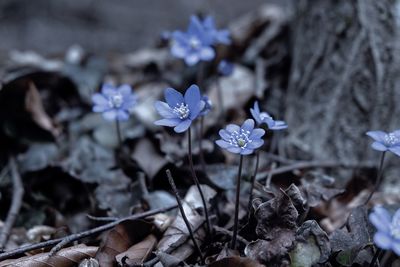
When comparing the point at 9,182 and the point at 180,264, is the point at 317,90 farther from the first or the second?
the point at 9,182

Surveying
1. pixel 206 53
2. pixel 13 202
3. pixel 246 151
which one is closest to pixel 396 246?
pixel 246 151

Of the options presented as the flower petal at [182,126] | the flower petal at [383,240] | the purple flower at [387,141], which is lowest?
the flower petal at [383,240]

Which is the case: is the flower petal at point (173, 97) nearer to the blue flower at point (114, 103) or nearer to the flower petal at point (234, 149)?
the flower petal at point (234, 149)

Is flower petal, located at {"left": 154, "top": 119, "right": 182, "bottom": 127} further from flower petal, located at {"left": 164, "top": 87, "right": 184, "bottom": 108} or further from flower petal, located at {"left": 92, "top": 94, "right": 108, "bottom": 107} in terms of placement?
flower petal, located at {"left": 92, "top": 94, "right": 108, "bottom": 107}

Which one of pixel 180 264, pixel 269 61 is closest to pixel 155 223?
pixel 180 264

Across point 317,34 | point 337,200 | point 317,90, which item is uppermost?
point 317,34

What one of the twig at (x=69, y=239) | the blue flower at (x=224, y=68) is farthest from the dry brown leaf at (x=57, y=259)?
the blue flower at (x=224, y=68)

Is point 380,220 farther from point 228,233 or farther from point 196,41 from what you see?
point 196,41

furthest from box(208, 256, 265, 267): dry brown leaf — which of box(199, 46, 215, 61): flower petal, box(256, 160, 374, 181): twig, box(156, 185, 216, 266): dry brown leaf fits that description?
box(199, 46, 215, 61): flower petal
